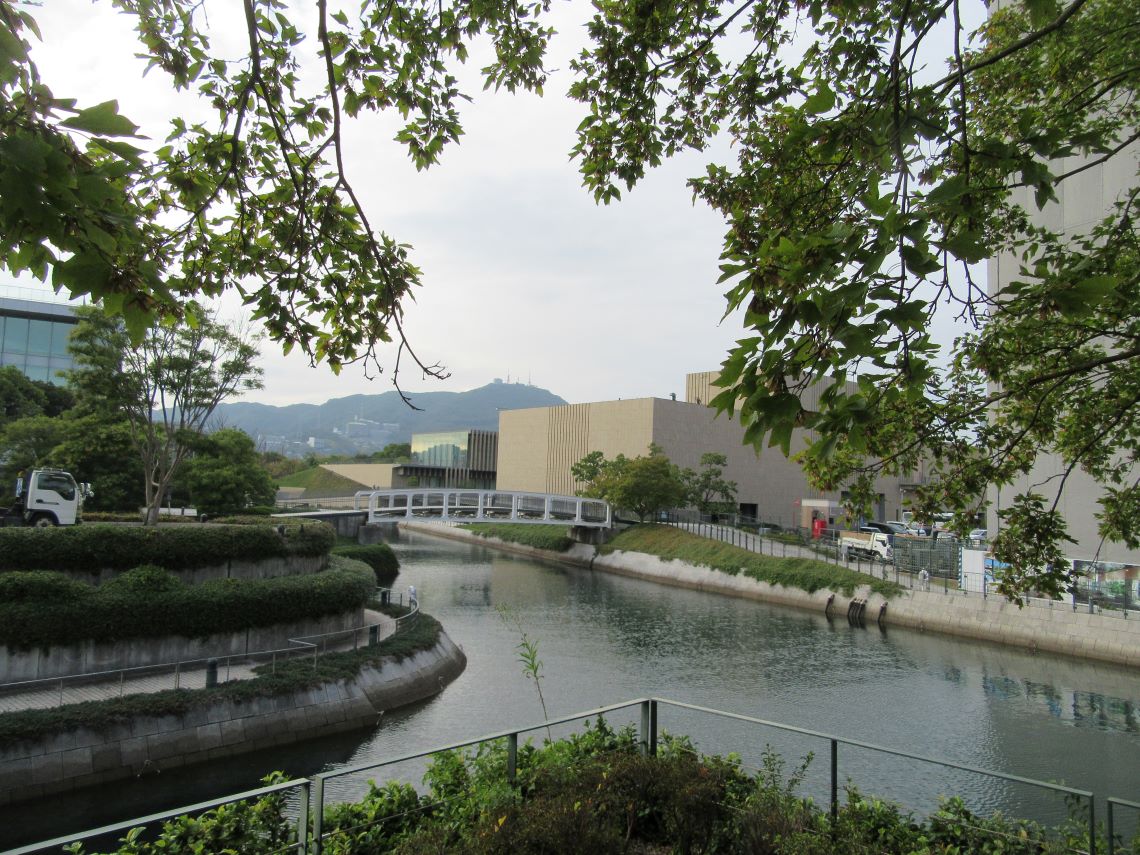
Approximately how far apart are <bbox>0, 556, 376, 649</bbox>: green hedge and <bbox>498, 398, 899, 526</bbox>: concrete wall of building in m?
32.9

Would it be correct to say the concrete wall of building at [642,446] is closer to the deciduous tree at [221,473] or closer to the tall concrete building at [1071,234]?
the tall concrete building at [1071,234]

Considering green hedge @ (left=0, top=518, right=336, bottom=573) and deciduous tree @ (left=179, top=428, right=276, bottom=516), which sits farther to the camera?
deciduous tree @ (left=179, top=428, right=276, bottom=516)

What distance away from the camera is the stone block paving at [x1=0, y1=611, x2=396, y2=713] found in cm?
1036

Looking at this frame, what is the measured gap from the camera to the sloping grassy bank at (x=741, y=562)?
2867 cm

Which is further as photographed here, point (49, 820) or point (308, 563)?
point (308, 563)

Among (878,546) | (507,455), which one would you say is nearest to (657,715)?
(878,546)

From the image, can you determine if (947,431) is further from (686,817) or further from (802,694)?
(802,694)

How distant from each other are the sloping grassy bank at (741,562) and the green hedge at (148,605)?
20.4 m

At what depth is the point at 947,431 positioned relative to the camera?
7.13 m

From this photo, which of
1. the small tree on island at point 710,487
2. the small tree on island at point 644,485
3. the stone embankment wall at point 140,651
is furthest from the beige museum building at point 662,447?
the stone embankment wall at point 140,651

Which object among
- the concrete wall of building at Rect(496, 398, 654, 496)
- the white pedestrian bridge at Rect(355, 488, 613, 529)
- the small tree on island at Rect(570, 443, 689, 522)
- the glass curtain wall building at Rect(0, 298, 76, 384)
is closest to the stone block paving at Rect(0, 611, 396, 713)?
the white pedestrian bridge at Rect(355, 488, 613, 529)

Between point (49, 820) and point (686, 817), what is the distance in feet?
28.6

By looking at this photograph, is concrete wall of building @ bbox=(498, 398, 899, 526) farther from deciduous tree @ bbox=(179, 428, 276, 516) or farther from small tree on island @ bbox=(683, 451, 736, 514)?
deciduous tree @ bbox=(179, 428, 276, 516)

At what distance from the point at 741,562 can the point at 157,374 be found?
2523cm
